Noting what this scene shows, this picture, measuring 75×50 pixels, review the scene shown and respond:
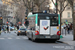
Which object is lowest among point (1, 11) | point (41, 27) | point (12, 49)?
point (12, 49)

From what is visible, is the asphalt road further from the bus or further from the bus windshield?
the bus windshield

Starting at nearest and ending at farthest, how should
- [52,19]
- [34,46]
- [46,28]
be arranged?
[34,46] < [46,28] < [52,19]

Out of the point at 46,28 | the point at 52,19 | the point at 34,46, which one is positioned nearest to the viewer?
the point at 34,46

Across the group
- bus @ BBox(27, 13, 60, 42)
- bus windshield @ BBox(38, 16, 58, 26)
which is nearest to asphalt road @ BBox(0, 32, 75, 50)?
bus @ BBox(27, 13, 60, 42)

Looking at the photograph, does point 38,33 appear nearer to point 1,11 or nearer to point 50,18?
point 50,18

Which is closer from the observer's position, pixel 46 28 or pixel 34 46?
pixel 34 46

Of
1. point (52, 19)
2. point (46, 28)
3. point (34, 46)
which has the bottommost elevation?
point (34, 46)

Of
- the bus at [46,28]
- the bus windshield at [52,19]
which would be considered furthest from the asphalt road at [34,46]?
the bus windshield at [52,19]

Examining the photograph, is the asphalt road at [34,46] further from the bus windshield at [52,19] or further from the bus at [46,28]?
the bus windshield at [52,19]

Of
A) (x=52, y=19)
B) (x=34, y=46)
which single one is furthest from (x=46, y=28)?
(x=34, y=46)

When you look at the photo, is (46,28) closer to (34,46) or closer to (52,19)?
(52,19)

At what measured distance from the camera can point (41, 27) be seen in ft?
73.2

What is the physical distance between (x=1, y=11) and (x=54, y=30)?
61716mm

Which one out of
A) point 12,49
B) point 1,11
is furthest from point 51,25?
point 1,11
